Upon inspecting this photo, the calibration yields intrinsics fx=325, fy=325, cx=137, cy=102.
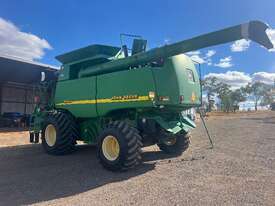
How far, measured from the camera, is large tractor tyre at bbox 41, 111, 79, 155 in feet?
34.1

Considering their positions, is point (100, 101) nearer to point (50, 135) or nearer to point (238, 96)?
point (50, 135)

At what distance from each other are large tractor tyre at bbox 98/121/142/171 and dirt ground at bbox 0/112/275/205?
261 mm

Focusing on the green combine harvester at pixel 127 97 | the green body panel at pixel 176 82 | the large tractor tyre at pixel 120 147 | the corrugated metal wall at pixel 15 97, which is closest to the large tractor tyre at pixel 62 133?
the green combine harvester at pixel 127 97

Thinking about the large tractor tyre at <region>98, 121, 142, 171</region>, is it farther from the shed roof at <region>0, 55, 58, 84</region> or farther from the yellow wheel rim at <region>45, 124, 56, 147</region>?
the shed roof at <region>0, 55, 58, 84</region>

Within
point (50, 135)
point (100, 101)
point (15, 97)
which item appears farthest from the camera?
point (15, 97)

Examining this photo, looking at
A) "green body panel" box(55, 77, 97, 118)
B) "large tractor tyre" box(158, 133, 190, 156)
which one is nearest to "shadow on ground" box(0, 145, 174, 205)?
"large tractor tyre" box(158, 133, 190, 156)

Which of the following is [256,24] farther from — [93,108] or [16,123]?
[16,123]

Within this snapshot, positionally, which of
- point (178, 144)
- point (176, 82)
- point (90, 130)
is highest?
point (176, 82)

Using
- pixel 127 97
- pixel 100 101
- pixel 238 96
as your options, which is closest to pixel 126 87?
pixel 127 97

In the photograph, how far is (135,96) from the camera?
8375 millimetres

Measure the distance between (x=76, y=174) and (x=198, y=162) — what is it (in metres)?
3.34

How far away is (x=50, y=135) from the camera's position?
11.1 m

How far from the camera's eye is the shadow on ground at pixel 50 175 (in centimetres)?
A: 621

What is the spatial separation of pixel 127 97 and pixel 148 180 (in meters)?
2.38
